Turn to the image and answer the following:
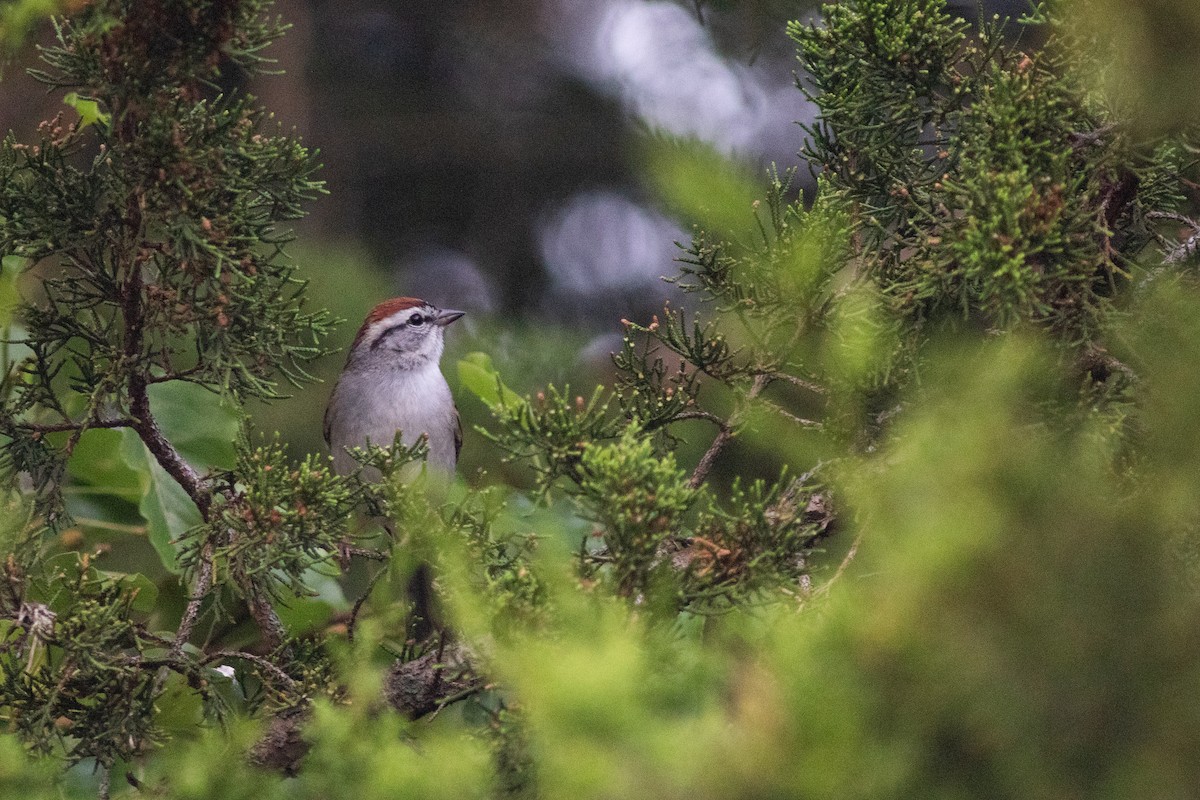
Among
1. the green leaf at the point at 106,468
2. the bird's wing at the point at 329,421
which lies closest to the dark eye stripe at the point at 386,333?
the bird's wing at the point at 329,421

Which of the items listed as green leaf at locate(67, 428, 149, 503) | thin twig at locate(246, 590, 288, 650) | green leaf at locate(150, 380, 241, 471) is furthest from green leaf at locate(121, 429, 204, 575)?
thin twig at locate(246, 590, 288, 650)

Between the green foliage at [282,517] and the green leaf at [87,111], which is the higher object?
the green leaf at [87,111]

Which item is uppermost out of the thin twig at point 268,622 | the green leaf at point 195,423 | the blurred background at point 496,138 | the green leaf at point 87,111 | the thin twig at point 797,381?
the blurred background at point 496,138

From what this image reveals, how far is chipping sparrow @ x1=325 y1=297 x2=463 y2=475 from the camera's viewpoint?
4812mm

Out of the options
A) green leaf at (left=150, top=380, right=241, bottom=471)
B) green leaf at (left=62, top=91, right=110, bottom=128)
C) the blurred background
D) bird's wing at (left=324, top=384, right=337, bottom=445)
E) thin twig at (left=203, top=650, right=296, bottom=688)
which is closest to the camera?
thin twig at (left=203, top=650, right=296, bottom=688)

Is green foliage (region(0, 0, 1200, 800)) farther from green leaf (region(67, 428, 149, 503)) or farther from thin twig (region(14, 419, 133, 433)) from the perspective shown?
green leaf (region(67, 428, 149, 503))

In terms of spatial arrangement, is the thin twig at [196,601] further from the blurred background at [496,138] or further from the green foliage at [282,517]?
the blurred background at [496,138]

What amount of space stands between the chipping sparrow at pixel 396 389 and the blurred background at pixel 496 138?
540 millimetres

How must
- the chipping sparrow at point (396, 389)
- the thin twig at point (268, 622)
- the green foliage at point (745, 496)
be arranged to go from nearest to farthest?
1. the green foliage at point (745, 496)
2. the thin twig at point (268, 622)
3. the chipping sparrow at point (396, 389)

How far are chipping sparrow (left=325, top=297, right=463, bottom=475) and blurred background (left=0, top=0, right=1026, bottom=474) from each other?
540 mm

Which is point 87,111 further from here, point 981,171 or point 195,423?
point 981,171

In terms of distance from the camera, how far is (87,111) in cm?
247

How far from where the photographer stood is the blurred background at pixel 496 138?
6395 mm

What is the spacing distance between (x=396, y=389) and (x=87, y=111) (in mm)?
2530
